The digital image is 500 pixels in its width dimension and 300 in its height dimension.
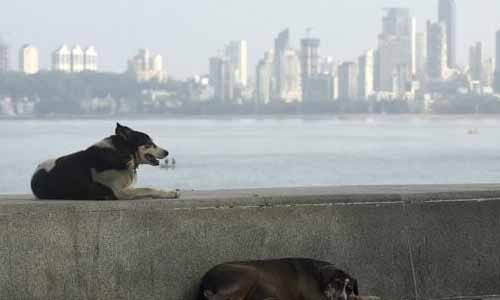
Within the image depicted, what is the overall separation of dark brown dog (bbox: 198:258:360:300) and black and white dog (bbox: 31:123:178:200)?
3.47 feet

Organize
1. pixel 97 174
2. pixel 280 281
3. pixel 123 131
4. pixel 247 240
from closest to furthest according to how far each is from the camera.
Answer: pixel 280 281 < pixel 247 240 < pixel 97 174 < pixel 123 131

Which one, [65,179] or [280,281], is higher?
[65,179]

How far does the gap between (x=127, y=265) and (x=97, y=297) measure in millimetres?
266

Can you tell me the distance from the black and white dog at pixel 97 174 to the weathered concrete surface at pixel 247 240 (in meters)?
0.25

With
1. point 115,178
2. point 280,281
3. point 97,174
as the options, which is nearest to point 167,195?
point 115,178

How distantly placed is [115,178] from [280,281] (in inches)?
57.6

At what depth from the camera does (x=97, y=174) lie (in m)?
8.15

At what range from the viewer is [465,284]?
27.1 ft

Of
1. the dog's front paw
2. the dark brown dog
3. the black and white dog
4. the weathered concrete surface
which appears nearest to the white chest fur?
the black and white dog

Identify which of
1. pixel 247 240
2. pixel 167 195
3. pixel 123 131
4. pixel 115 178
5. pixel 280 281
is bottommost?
pixel 280 281

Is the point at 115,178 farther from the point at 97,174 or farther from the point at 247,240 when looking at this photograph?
the point at 247,240

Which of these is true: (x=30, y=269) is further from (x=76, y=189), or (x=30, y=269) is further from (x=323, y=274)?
(x=323, y=274)

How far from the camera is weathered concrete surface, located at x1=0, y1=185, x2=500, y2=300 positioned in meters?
7.43

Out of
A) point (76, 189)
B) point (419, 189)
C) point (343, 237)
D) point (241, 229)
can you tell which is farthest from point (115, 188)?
point (419, 189)
